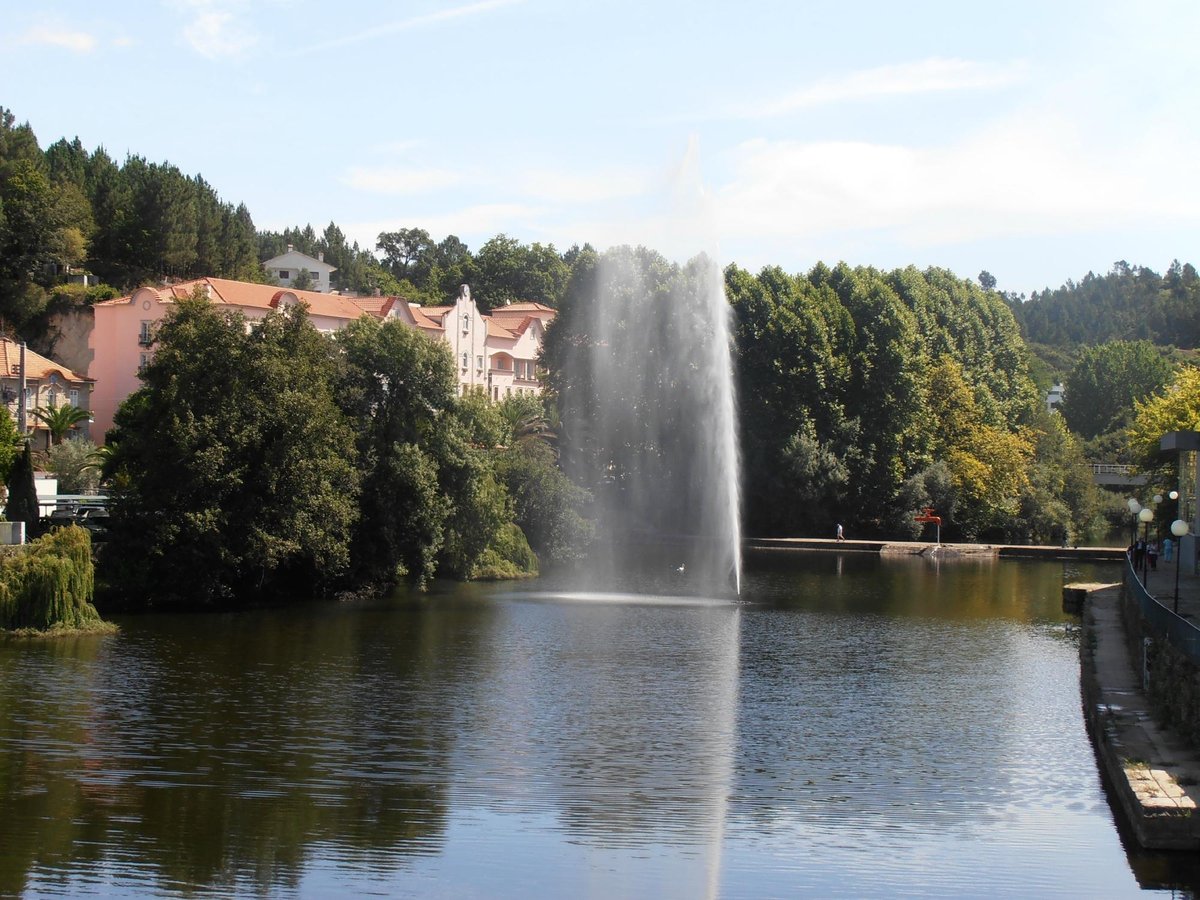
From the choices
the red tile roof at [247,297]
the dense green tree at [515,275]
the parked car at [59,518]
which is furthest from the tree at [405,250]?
the parked car at [59,518]

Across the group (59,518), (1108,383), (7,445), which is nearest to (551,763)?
(59,518)

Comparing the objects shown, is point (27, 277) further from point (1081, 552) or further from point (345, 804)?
point (345, 804)

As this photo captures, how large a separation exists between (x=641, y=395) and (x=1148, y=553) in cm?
3580

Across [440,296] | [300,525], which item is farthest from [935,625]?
[440,296]

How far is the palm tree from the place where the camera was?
74062 millimetres

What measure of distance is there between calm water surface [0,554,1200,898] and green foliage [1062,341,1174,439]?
11718cm

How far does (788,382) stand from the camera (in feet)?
280

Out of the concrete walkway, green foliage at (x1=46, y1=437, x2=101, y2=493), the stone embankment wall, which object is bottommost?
the concrete walkway

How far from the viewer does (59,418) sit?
74.2 metres

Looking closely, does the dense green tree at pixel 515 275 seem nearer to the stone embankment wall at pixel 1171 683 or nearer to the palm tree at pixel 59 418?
the palm tree at pixel 59 418

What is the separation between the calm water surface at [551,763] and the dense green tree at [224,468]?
342 cm

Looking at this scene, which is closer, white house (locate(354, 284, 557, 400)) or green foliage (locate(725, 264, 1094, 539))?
green foliage (locate(725, 264, 1094, 539))

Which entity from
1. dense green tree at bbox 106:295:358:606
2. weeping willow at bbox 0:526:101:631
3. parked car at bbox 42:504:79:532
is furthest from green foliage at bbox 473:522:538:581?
weeping willow at bbox 0:526:101:631

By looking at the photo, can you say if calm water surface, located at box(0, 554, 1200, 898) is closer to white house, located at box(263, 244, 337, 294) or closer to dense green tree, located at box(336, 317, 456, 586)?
dense green tree, located at box(336, 317, 456, 586)
